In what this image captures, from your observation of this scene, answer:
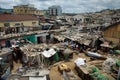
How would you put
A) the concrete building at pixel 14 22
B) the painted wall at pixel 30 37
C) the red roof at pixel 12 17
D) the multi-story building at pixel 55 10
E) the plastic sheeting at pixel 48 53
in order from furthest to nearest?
1. the multi-story building at pixel 55 10
2. the red roof at pixel 12 17
3. the concrete building at pixel 14 22
4. the painted wall at pixel 30 37
5. the plastic sheeting at pixel 48 53

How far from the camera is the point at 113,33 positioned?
1947 centimetres

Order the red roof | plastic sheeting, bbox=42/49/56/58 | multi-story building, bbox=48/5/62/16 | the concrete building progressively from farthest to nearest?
1. multi-story building, bbox=48/5/62/16
2. the red roof
3. the concrete building
4. plastic sheeting, bbox=42/49/56/58

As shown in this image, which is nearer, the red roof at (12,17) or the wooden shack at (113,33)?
the wooden shack at (113,33)

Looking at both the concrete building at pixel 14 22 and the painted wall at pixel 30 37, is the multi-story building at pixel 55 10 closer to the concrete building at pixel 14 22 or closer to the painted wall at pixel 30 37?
the concrete building at pixel 14 22

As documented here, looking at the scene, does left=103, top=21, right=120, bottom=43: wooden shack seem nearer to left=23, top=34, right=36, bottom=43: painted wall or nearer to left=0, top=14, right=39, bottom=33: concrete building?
left=23, top=34, right=36, bottom=43: painted wall

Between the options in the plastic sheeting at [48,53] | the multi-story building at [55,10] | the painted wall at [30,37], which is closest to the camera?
the plastic sheeting at [48,53]

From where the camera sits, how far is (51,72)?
13016 millimetres

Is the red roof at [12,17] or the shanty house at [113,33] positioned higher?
the red roof at [12,17]

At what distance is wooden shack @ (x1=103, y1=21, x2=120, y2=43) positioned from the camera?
61.4 feet

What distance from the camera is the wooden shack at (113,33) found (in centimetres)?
1871

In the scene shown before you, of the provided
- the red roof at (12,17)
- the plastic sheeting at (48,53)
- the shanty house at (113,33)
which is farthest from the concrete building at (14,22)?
the shanty house at (113,33)

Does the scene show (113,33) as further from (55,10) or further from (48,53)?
(55,10)

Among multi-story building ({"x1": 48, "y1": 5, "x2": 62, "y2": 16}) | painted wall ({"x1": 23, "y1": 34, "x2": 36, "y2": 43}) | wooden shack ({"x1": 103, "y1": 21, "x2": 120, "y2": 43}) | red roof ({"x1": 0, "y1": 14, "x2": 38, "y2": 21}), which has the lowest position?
painted wall ({"x1": 23, "y1": 34, "x2": 36, "y2": 43})

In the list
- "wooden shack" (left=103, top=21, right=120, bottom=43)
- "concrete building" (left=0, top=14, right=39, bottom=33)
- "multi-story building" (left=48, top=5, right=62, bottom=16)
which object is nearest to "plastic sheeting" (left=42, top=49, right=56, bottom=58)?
"wooden shack" (left=103, top=21, right=120, bottom=43)
